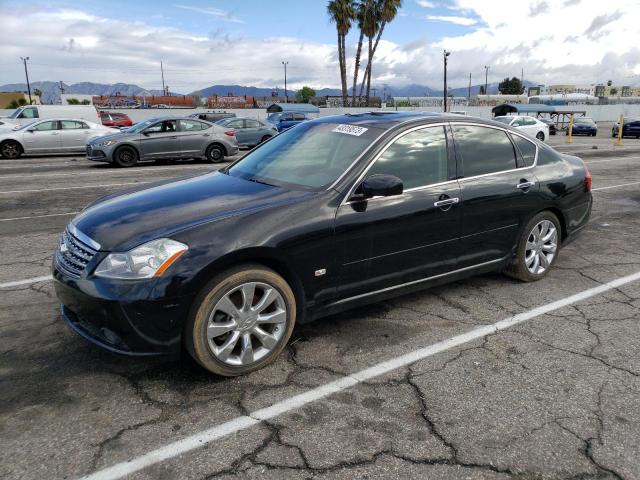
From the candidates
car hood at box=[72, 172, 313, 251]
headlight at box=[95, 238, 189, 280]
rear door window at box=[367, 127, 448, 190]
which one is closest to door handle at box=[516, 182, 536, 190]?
rear door window at box=[367, 127, 448, 190]

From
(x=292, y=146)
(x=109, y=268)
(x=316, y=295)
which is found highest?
(x=292, y=146)

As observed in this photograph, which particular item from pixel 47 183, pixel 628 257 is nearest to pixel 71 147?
pixel 47 183

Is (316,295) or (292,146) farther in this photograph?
(292,146)

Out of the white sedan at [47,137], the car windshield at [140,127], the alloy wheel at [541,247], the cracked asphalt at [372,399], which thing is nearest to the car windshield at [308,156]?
the cracked asphalt at [372,399]

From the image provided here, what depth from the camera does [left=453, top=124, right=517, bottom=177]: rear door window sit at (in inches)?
169

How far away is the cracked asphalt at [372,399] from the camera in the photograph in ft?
8.13

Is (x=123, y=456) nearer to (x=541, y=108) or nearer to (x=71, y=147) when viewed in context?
(x=71, y=147)

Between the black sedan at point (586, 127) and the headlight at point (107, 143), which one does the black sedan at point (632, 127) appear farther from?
the headlight at point (107, 143)

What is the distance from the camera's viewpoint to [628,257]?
5910mm

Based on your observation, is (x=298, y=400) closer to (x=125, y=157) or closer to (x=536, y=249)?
(x=536, y=249)

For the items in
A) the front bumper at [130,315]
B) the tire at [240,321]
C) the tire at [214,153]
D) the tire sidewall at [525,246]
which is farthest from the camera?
the tire at [214,153]

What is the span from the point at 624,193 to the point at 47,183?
12.1 m

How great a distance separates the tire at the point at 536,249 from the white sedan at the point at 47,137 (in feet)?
51.8

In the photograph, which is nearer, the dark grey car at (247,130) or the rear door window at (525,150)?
the rear door window at (525,150)
